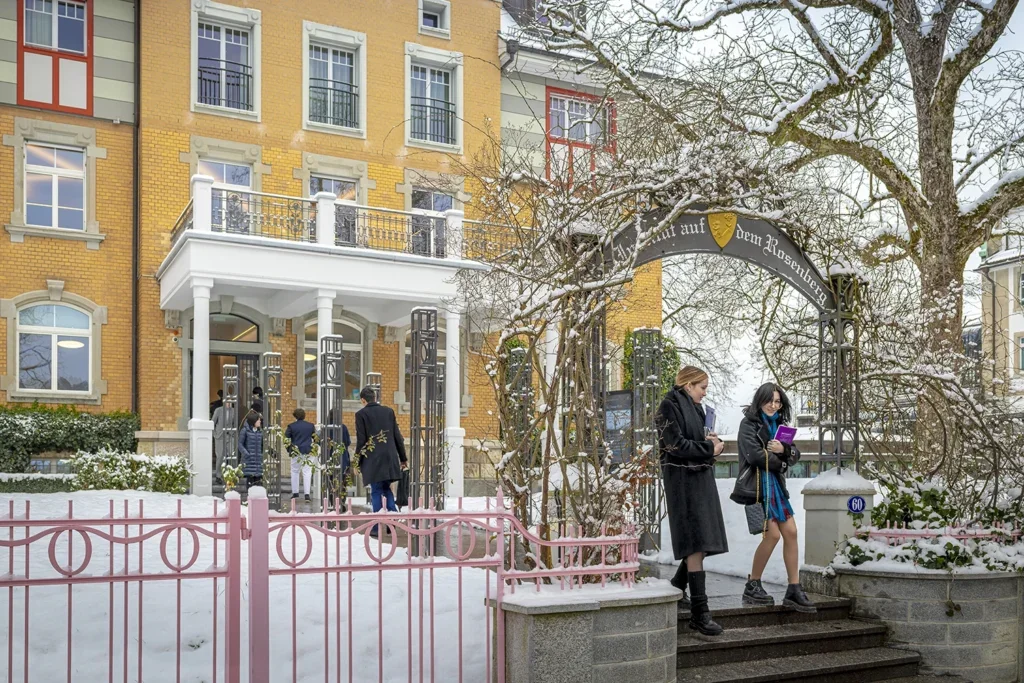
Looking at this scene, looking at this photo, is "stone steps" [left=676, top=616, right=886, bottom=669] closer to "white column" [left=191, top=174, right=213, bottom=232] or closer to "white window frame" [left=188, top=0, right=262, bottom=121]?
"white column" [left=191, top=174, right=213, bottom=232]

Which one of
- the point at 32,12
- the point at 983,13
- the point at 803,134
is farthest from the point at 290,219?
the point at 983,13

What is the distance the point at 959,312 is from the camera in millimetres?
11586

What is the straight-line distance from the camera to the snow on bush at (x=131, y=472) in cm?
1689

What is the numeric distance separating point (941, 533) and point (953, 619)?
0.67 meters

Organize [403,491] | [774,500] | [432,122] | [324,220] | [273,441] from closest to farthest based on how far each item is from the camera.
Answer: [774,500]
[403,491]
[273,441]
[324,220]
[432,122]

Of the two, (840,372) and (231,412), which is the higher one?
(840,372)

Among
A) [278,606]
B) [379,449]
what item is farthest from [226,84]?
[278,606]

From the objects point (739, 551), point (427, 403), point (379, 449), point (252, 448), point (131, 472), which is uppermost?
point (427, 403)

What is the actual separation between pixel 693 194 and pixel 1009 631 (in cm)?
430

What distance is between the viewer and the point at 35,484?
16594mm

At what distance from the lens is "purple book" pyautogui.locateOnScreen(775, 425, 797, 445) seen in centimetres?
788

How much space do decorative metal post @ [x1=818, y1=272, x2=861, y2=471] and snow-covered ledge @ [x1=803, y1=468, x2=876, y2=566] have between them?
29cm

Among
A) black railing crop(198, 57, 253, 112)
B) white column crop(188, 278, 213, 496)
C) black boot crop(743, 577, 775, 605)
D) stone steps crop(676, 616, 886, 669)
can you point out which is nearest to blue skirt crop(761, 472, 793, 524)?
black boot crop(743, 577, 775, 605)

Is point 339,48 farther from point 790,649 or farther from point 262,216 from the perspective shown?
point 790,649
